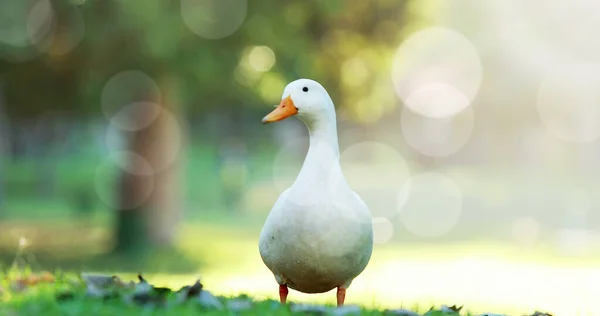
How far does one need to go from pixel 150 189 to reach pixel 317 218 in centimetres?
967

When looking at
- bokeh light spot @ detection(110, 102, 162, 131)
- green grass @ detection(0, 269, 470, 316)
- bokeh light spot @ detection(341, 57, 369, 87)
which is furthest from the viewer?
bokeh light spot @ detection(110, 102, 162, 131)

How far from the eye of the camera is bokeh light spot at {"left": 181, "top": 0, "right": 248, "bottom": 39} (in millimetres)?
10797

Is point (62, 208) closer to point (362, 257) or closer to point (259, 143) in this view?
point (259, 143)

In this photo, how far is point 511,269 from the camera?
1426 centimetres

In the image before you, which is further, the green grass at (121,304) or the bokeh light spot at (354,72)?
the bokeh light spot at (354,72)

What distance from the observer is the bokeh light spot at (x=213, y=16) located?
1080 cm

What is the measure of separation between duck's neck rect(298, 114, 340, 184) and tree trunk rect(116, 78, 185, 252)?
916 centimetres

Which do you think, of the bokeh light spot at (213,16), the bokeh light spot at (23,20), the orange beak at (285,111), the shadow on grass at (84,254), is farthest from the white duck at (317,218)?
the bokeh light spot at (23,20)

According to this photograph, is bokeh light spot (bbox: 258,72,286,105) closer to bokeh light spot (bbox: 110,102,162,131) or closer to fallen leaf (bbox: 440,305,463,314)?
bokeh light spot (bbox: 110,102,162,131)

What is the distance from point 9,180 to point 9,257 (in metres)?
16.0

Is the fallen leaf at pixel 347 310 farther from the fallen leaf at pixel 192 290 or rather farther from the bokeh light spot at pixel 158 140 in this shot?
the bokeh light spot at pixel 158 140

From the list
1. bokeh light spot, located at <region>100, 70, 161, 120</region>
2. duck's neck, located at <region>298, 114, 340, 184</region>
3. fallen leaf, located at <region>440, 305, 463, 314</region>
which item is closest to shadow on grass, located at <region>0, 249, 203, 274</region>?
bokeh light spot, located at <region>100, 70, 161, 120</region>

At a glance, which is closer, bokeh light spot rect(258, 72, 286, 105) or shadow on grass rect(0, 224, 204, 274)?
bokeh light spot rect(258, 72, 286, 105)

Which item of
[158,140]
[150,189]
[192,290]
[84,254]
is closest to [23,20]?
[158,140]
